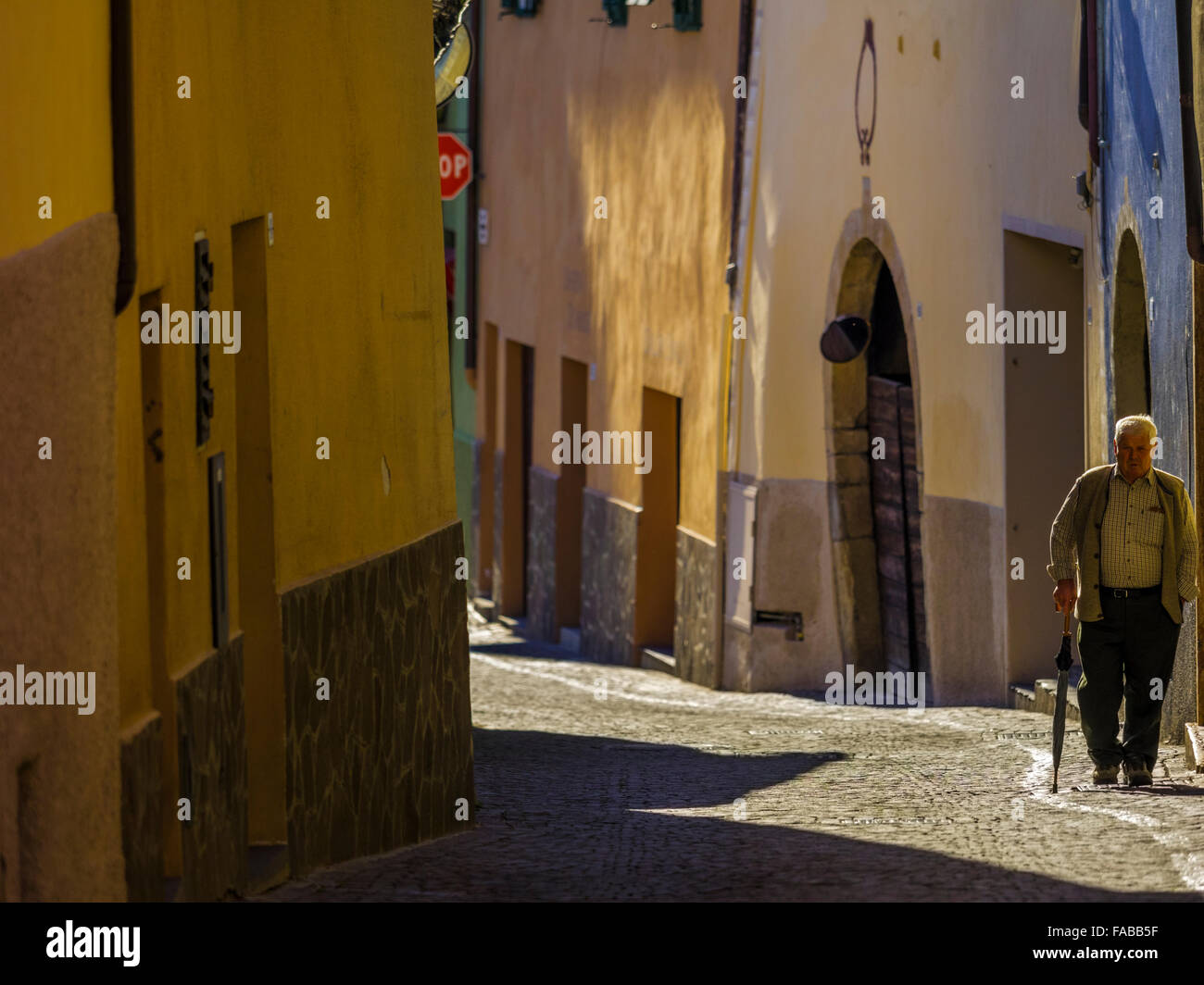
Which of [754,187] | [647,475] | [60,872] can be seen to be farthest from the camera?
[647,475]

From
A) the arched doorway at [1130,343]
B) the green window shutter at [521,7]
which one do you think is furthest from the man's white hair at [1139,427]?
the green window shutter at [521,7]

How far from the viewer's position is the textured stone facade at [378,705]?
337 inches

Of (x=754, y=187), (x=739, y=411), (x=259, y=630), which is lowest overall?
(x=259, y=630)

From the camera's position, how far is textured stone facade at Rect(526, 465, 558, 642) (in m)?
Answer: 23.8

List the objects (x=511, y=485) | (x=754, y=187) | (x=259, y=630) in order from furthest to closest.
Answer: (x=511, y=485) < (x=754, y=187) < (x=259, y=630)

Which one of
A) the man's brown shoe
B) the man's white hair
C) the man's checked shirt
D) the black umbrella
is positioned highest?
the man's white hair

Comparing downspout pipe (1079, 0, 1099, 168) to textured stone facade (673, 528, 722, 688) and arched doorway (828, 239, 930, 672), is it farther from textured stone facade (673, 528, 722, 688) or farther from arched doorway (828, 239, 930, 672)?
textured stone facade (673, 528, 722, 688)

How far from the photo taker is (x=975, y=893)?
7035 millimetres

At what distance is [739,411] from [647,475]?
276 cm

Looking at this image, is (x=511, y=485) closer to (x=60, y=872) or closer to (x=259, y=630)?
(x=259, y=630)

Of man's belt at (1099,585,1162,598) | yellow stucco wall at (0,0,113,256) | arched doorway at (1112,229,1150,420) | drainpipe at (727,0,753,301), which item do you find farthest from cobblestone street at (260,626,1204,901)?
drainpipe at (727,0,753,301)

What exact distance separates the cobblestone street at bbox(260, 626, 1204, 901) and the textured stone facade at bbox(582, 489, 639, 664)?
17.6 feet

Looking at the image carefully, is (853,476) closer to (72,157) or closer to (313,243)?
(313,243)

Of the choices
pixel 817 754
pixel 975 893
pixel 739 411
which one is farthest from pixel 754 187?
pixel 975 893
